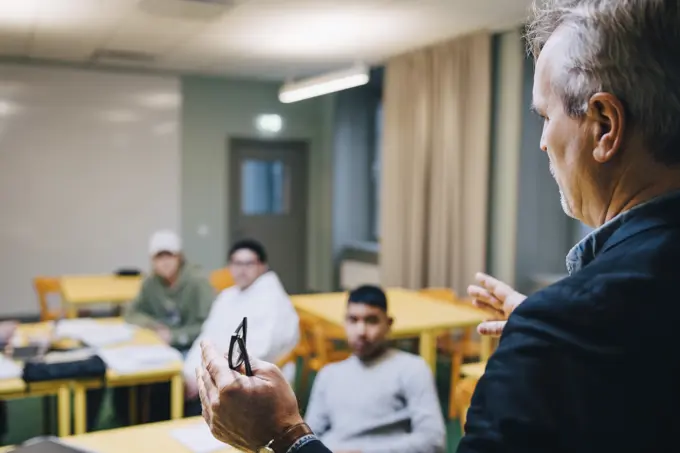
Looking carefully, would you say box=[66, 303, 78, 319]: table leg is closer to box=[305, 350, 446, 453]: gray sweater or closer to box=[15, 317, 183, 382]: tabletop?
box=[15, 317, 183, 382]: tabletop

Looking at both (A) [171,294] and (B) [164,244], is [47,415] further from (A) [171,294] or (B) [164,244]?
(B) [164,244]

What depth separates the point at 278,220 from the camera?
325 inches

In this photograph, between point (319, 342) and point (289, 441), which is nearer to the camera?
point (289, 441)

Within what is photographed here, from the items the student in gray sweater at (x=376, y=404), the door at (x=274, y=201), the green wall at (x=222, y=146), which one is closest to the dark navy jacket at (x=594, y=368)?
the student in gray sweater at (x=376, y=404)

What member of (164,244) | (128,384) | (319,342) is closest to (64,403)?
(128,384)

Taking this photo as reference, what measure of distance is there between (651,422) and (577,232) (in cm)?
514

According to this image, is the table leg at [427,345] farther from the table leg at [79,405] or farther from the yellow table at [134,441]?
the yellow table at [134,441]

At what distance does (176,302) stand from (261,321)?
3.06ft

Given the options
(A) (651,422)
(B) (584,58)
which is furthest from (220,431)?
(B) (584,58)

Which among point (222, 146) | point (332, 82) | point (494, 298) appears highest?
point (332, 82)

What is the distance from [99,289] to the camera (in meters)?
5.04

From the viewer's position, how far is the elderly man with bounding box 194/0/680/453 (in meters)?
0.58

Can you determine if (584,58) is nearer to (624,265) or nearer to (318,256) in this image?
(624,265)

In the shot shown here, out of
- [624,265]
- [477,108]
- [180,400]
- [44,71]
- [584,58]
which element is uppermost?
[44,71]
